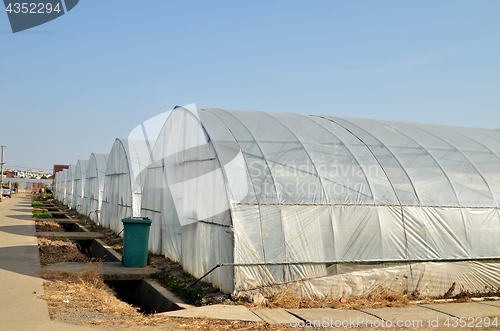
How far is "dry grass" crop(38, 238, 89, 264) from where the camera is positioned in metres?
13.0

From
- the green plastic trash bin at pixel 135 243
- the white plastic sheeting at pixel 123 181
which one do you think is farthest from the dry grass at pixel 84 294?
the white plastic sheeting at pixel 123 181

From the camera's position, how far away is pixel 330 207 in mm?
9180

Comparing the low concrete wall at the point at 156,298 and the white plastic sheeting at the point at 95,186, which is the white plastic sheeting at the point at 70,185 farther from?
the low concrete wall at the point at 156,298

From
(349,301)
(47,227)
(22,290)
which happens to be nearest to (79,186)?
(47,227)

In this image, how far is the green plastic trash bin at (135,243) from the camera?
458 inches

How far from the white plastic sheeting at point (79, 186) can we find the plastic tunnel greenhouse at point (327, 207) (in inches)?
883

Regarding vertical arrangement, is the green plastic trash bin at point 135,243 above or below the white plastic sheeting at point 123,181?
below

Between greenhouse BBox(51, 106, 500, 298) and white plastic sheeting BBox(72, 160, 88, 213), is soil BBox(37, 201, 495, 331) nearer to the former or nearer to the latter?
greenhouse BBox(51, 106, 500, 298)

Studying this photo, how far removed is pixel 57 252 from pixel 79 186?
63.8 ft

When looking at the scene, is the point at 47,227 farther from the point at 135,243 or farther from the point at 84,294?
the point at 84,294

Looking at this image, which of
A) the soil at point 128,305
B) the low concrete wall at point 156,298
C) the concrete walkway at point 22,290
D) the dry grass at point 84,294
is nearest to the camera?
the concrete walkway at point 22,290

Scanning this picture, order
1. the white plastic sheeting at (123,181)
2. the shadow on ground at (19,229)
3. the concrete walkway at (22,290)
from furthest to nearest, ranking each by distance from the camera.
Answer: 1. the shadow on ground at (19,229)
2. the white plastic sheeting at (123,181)
3. the concrete walkway at (22,290)

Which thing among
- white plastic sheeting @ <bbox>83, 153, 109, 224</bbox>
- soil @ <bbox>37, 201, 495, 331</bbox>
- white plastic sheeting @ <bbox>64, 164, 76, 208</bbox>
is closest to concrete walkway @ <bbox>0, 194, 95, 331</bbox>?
soil @ <bbox>37, 201, 495, 331</bbox>

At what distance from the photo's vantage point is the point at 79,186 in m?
33.4
